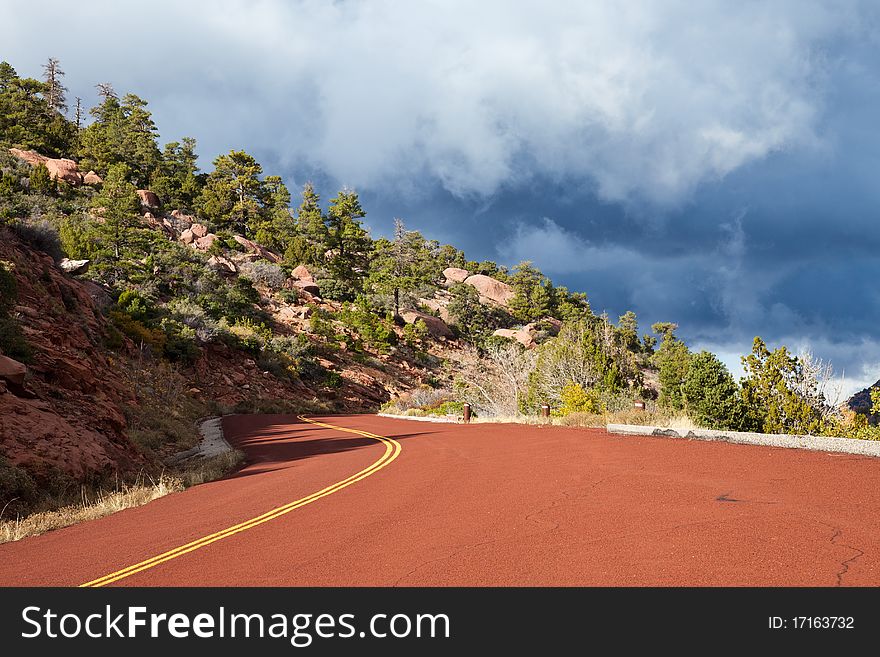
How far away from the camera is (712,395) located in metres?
21.1

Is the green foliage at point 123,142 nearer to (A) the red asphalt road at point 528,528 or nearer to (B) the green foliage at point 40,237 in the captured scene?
(B) the green foliage at point 40,237

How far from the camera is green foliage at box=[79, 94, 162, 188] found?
6425 cm

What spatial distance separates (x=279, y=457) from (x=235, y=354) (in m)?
26.8

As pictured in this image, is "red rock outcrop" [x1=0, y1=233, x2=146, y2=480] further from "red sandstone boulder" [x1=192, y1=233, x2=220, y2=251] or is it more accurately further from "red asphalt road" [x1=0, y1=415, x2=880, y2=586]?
"red sandstone boulder" [x1=192, y1=233, x2=220, y2=251]

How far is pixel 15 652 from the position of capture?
4094 mm

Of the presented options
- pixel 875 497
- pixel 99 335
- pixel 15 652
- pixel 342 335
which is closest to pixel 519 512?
pixel 875 497

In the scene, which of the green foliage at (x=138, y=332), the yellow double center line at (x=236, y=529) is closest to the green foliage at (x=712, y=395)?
the yellow double center line at (x=236, y=529)

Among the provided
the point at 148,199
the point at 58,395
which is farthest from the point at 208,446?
the point at 148,199

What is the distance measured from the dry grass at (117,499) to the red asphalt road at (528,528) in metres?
0.47

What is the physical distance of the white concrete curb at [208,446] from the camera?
53.8 feet

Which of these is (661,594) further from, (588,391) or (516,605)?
(588,391)

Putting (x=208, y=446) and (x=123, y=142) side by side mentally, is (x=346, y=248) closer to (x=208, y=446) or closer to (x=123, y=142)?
(x=123, y=142)

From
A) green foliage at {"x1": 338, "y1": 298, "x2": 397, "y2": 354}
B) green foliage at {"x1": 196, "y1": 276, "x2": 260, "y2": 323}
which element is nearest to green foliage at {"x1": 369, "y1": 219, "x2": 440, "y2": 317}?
green foliage at {"x1": 338, "y1": 298, "x2": 397, "y2": 354}

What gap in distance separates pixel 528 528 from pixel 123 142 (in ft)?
262
